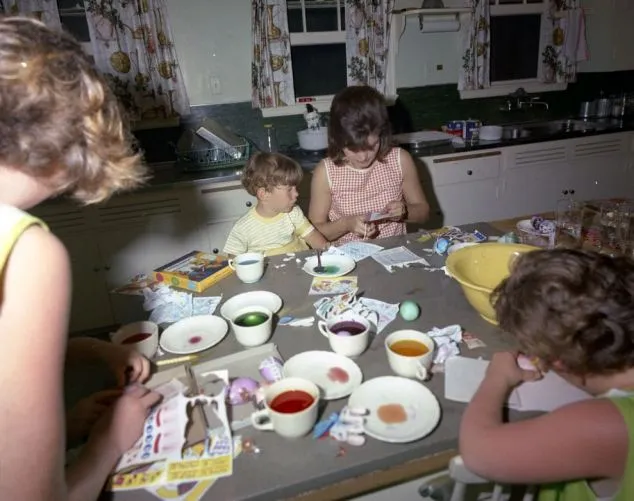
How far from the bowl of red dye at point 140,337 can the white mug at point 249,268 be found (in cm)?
32

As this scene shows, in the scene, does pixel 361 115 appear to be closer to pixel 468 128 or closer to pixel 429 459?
pixel 429 459

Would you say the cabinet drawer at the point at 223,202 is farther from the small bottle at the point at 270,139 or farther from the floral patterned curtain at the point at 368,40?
the floral patterned curtain at the point at 368,40

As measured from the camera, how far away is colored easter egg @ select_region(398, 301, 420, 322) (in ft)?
3.76

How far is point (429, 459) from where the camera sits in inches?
31.4

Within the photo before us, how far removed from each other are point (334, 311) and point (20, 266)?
0.73 metres

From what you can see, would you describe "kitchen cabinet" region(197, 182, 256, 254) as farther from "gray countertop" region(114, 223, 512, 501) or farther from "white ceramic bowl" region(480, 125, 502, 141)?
"white ceramic bowl" region(480, 125, 502, 141)

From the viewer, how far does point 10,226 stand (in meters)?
0.62

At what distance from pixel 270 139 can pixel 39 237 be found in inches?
109

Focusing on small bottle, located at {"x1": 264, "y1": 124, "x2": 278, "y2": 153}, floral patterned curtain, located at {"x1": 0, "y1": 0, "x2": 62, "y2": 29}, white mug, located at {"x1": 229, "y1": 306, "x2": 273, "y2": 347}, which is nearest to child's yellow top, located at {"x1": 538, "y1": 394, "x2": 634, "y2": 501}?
white mug, located at {"x1": 229, "y1": 306, "x2": 273, "y2": 347}

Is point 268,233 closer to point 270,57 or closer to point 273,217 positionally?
point 273,217

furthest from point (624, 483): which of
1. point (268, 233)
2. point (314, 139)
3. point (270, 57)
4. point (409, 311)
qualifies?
point (270, 57)

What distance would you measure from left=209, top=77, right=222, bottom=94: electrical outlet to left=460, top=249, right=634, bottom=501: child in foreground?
2743 millimetres

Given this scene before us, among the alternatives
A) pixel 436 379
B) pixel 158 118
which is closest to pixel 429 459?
pixel 436 379

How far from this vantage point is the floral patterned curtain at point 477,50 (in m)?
3.41
